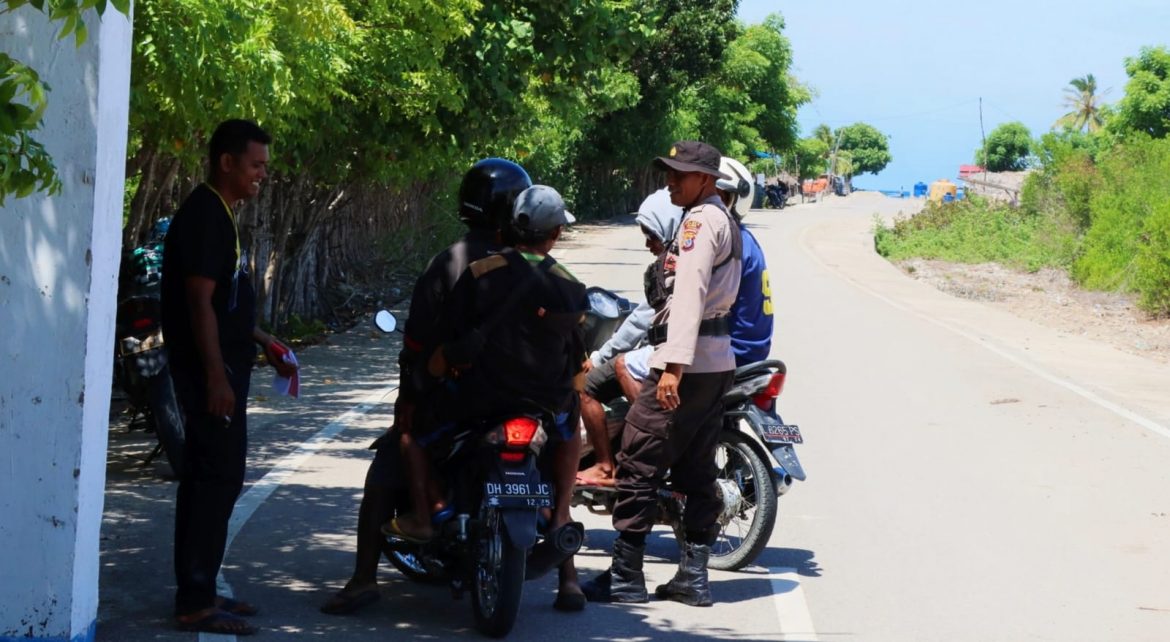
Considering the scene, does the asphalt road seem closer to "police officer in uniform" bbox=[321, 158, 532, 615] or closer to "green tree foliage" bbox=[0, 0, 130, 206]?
"police officer in uniform" bbox=[321, 158, 532, 615]

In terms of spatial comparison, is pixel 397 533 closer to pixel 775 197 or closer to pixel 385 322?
pixel 385 322

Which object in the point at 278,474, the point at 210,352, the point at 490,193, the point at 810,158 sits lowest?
the point at 278,474

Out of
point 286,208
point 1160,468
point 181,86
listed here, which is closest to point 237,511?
point 181,86

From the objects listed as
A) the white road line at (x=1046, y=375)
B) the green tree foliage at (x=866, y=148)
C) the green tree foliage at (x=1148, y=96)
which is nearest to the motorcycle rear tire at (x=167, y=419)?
the white road line at (x=1046, y=375)

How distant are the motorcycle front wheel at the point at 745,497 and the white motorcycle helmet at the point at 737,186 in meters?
1.04

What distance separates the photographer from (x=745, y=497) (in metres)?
7.34

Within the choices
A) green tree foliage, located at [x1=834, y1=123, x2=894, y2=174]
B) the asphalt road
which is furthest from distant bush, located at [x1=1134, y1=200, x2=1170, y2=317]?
green tree foliage, located at [x1=834, y1=123, x2=894, y2=174]

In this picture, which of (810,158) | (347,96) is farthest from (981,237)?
(810,158)

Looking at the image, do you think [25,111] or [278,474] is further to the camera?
[278,474]

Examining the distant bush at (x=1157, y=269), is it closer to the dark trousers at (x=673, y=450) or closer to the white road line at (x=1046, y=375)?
the white road line at (x=1046, y=375)

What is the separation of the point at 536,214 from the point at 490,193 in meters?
0.32

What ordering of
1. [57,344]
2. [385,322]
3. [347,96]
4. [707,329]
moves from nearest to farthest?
[57,344]
[385,322]
[707,329]
[347,96]

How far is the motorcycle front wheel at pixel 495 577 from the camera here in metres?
5.77

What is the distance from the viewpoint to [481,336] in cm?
596
